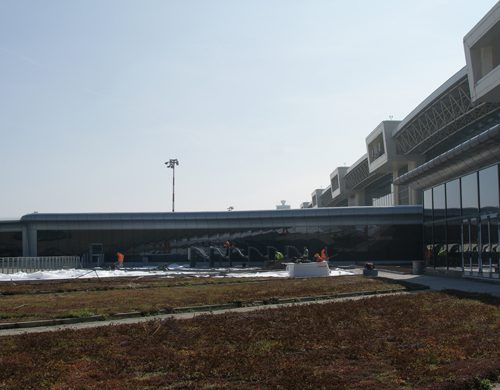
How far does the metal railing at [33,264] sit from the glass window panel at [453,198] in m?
28.1

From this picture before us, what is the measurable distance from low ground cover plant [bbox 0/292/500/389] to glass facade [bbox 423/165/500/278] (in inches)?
499

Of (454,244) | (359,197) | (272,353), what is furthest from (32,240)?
(359,197)

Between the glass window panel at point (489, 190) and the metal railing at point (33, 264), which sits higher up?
the glass window panel at point (489, 190)

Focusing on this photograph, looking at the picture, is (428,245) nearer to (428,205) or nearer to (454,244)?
(428,205)

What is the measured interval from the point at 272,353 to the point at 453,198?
80.9 ft

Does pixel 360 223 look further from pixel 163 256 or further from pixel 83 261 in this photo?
pixel 83 261

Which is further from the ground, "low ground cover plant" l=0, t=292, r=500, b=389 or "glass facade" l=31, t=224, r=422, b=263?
"glass facade" l=31, t=224, r=422, b=263

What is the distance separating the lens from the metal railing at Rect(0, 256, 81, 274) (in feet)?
141

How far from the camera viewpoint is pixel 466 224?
99.5ft

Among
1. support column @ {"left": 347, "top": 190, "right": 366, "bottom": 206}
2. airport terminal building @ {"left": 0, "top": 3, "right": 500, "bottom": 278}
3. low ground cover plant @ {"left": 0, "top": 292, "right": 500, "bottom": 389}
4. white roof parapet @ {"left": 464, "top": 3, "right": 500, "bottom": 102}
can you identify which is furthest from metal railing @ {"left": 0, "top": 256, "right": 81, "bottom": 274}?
support column @ {"left": 347, "top": 190, "right": 366, "bottom": 206}

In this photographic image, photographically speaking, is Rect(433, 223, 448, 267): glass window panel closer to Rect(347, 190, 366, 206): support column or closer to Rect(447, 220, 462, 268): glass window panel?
Rect(447, 220, 462, 268): glass window panel

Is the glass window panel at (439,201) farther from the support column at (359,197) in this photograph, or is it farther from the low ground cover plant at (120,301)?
the support column at (359,197)

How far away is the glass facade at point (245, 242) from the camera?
5588 cm

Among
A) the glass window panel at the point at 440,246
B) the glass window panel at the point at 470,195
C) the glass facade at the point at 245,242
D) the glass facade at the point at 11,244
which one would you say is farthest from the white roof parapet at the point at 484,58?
the glass facade at the point at 11,244
